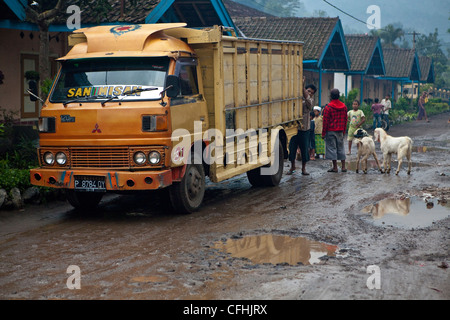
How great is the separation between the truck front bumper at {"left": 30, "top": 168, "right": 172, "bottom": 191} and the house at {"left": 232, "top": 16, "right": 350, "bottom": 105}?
1846 centimetres

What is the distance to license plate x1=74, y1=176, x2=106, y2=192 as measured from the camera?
845 cm

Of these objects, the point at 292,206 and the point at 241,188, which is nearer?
the point at 292,206

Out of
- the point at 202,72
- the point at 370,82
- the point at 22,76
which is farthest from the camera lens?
the point at 370,82

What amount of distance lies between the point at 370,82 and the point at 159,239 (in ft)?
136

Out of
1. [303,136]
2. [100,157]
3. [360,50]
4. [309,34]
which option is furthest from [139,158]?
[360,50]

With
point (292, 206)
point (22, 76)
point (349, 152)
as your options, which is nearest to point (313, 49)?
point (349, 152)

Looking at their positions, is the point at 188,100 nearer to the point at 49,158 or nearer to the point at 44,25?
the point at 49,158

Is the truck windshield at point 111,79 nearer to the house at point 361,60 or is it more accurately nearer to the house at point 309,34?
the house at point 309,34

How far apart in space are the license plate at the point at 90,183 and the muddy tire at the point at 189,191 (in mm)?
1058

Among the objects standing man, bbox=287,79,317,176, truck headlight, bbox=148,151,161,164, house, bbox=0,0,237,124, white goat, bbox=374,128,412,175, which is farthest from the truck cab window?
white goat, bbox=374,128,412,175

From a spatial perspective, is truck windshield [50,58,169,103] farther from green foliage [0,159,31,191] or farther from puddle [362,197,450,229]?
puddle [362,197,450,229]

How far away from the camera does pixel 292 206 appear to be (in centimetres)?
996
